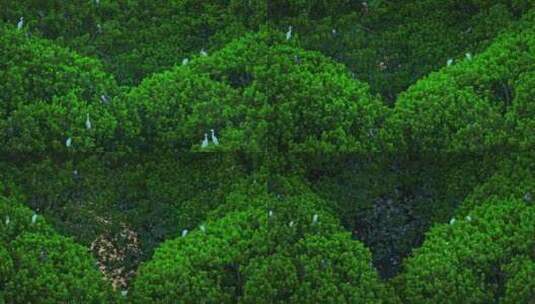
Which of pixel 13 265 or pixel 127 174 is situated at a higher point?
pixel 127 174

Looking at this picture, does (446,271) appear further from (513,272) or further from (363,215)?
(363,215)

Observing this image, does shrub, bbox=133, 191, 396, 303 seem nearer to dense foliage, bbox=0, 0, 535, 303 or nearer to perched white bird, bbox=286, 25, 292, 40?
dense foliage, bbox=0, 0, 535, 303

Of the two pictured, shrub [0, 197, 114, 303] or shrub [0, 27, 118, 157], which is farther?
shrub [0, 27, 118, 157]

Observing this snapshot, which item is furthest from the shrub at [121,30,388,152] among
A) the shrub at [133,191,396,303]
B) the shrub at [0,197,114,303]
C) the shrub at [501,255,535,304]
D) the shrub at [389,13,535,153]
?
the shrub at [501,255,535,304]

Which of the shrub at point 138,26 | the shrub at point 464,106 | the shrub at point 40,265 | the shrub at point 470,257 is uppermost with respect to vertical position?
the shrub at point 138,26

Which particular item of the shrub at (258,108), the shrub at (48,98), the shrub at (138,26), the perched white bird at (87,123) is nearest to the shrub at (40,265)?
the shrub at (48,98)

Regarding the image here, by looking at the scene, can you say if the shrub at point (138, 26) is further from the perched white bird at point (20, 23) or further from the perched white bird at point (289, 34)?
the perched white bird at point (289, 34)

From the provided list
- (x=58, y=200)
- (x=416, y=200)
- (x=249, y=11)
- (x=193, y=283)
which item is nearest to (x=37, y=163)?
(x=58, y=200)

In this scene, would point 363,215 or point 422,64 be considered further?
point 422,64
